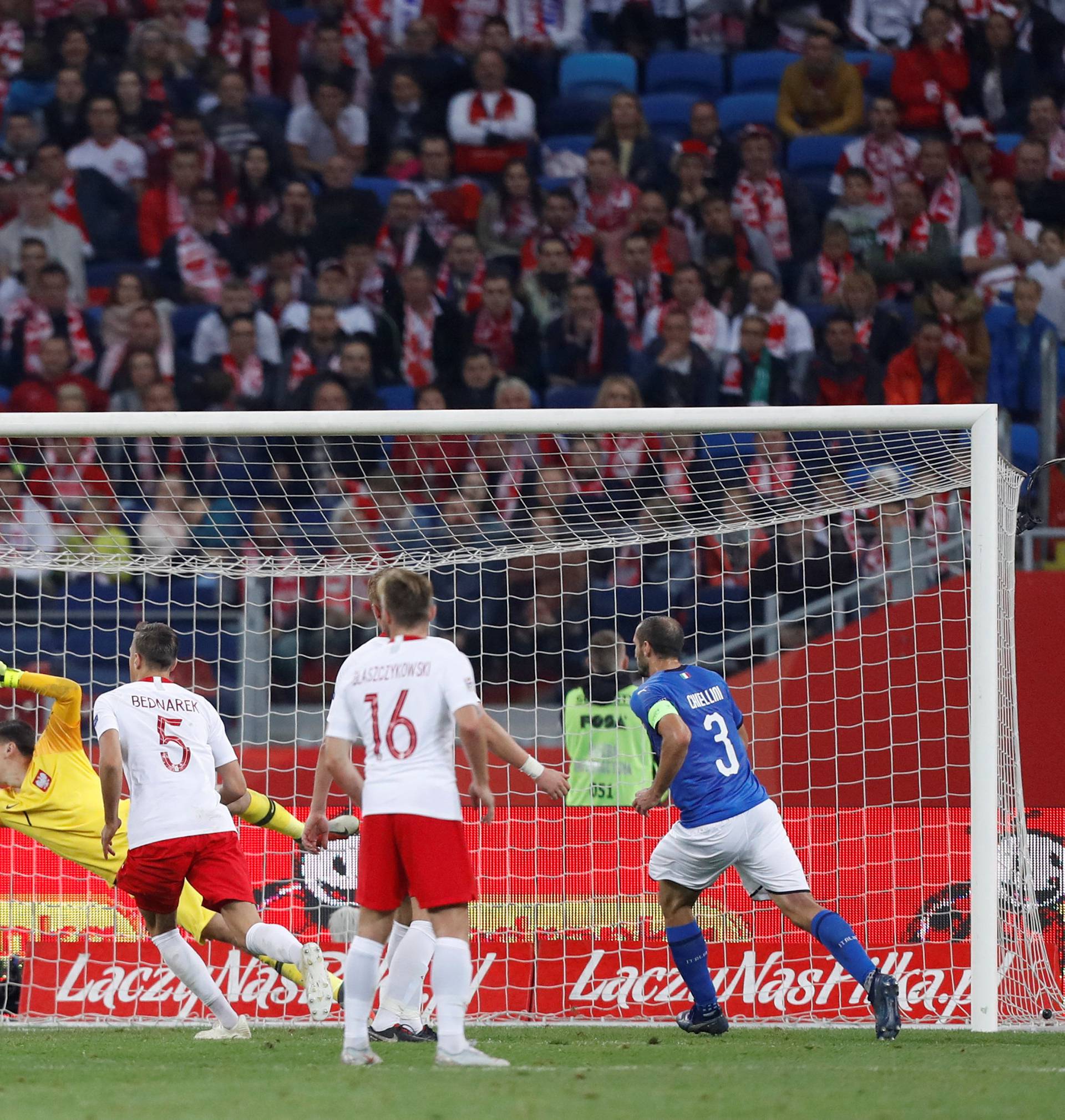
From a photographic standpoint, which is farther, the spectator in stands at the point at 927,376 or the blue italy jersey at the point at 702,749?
the spectator in stands at the point at 927,376

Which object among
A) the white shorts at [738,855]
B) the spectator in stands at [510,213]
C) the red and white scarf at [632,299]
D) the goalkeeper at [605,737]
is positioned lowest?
the white shorts at [738,855]

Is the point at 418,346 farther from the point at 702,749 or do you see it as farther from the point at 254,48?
the point at 702,749

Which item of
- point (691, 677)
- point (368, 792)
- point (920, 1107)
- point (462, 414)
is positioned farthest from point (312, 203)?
point (920, 1107)

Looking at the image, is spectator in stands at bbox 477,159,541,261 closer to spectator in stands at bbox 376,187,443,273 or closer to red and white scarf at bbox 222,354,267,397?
spectator in stands at bbox 376,187,443,273

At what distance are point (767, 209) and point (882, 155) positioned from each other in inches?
43.5

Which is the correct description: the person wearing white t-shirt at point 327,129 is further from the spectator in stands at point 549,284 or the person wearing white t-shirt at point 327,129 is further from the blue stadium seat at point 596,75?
the spectator in stands at point 549,284

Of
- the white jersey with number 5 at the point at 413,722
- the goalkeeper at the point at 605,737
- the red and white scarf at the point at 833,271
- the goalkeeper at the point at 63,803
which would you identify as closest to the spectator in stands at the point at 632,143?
the red and white scarf at the point at 833,271

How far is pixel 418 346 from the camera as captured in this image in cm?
1309

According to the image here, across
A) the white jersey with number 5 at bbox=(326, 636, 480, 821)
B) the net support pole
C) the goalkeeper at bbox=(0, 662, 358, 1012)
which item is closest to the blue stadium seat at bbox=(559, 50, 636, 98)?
the net support pole

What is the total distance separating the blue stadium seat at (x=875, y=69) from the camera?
14617 millimetres

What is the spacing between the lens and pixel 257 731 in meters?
9.63

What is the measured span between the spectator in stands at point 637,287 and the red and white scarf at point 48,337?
13.3ft

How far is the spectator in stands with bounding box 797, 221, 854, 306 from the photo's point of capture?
13117 mm

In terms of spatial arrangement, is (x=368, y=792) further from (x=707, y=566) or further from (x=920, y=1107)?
(x=707, y=566)
